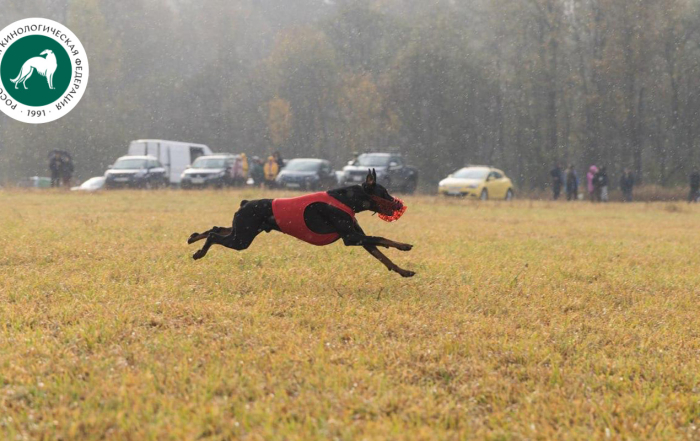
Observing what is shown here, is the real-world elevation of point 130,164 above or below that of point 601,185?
above

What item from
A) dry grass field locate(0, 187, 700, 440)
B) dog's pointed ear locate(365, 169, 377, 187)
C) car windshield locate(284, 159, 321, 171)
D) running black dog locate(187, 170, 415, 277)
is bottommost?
dry grass field locate(0, 187, 700, 440)

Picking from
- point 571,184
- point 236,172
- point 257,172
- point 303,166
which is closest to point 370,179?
point 303,166

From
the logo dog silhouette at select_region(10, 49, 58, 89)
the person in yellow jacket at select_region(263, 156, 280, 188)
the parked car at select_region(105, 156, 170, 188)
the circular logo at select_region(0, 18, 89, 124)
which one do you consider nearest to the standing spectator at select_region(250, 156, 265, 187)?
the person in yellow jacket at select_region(263, 156, 280, 188)

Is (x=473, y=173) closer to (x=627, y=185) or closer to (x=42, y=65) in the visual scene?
(x=627, y=185)

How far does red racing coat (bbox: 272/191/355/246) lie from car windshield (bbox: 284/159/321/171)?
23.4m

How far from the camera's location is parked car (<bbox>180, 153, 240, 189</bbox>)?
2955 cm

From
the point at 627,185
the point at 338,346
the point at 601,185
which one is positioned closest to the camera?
the point at 338,346

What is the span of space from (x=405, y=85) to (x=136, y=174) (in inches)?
778

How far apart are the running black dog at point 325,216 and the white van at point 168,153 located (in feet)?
93.8

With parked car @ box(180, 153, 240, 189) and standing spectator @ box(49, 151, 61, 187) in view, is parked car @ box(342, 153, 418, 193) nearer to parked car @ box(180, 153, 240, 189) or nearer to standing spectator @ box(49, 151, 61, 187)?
parked car @ box(180, 153, 240, 189)

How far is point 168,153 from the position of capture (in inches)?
1361

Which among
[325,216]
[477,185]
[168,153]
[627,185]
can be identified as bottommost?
[325,216]

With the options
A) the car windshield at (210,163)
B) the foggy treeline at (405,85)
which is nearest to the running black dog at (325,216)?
the car windshield at (210,163)

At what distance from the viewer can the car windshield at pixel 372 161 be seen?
2899 cm
